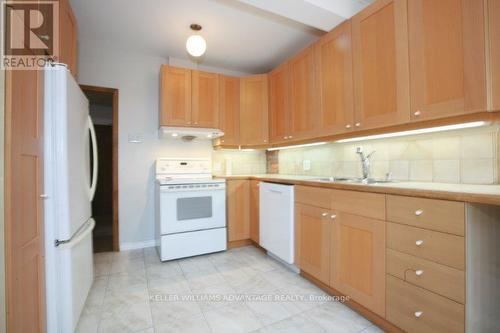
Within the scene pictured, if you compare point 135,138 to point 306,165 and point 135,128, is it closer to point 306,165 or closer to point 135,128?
point 135,128

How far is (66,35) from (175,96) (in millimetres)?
1203

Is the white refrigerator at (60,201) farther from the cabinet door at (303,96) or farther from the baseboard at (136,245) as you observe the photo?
the cabinet door at (303,96)

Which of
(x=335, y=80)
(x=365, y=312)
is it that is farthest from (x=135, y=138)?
(x=365, y=312)

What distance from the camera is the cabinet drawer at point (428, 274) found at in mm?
1074

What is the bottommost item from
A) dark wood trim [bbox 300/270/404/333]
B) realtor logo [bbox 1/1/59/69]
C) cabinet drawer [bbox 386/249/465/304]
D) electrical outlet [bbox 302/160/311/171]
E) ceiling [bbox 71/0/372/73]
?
dark wood trim [bbox 300/270/404/333]

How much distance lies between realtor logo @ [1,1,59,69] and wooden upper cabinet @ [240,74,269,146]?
2.04m

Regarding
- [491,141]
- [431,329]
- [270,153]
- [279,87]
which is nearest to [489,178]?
[491,141]

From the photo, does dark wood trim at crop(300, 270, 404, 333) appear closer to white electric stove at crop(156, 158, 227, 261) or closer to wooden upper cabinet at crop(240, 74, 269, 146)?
white electric stove at crop(156, 158, 227, 261)

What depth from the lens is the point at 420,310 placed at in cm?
121

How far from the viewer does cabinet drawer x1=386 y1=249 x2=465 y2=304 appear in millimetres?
1074

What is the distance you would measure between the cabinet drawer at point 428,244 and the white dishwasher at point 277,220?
3.08 ft

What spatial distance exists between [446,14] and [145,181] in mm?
3181

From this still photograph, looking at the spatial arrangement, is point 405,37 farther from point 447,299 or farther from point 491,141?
point 447,299

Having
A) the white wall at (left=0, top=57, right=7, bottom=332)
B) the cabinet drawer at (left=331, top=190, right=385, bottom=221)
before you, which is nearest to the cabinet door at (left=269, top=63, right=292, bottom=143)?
the cabinet drawer at (left=331, top=190, right=385, bottom=221)
